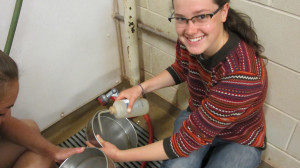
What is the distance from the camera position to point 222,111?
0.74 metres

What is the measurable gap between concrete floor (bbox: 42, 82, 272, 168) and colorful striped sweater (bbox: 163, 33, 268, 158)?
0.52 m

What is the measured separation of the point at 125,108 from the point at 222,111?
1.12 feet

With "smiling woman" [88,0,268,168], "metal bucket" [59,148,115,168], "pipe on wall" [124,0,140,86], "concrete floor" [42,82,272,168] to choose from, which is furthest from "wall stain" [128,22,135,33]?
"metal bucket" [59,148,115,168]

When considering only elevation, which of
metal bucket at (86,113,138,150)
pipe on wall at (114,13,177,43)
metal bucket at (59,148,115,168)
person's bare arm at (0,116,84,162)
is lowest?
metal bucket at (86,113,138,150)

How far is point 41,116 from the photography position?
129 centimetres

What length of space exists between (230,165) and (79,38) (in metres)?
0.83

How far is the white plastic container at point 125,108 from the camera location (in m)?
0.92

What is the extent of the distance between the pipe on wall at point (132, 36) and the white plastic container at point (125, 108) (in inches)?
13.8

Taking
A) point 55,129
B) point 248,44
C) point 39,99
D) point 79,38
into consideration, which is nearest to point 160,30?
point 79,38

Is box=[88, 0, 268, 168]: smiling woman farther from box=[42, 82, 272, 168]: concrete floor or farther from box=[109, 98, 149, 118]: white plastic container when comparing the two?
box=[42, 82, 272, 168]: concrete floor

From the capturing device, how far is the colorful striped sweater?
72cm

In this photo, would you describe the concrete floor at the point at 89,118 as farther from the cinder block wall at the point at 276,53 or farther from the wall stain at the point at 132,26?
the wall stain at the point at 132,26

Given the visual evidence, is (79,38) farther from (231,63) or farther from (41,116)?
(231,63)

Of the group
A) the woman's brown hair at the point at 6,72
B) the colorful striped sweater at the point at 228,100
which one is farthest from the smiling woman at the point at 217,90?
the woman's brown hair at the point at 6,72
